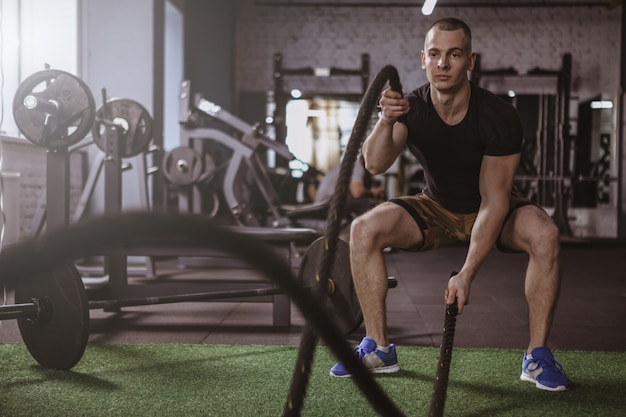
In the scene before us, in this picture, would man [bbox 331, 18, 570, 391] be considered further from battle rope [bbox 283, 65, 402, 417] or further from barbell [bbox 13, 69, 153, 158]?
barbell [bbox 13, 69, 153, 158]

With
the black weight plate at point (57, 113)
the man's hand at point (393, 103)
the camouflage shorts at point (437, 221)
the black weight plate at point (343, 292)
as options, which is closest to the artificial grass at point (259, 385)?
the black weight plate at point (343, 292)

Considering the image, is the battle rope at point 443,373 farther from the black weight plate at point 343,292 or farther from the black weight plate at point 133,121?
the black weight plate at point 133,121

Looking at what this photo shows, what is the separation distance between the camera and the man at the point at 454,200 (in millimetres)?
1736

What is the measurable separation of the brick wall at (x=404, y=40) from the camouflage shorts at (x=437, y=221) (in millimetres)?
7126

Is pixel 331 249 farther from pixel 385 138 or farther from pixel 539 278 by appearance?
pixel 539 278

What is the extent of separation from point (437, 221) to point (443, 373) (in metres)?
0.64

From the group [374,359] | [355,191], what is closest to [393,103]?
[374,359]

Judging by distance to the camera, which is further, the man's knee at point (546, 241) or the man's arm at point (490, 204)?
the man's knee at point (546, 241)

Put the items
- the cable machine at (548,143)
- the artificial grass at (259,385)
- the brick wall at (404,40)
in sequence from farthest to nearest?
the brick wall at (404,40) → the cable machine at (548,143) → the artificial grass at (259,385)

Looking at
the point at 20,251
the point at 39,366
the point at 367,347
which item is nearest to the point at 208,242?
the point at 20,251

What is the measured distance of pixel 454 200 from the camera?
6.42ft

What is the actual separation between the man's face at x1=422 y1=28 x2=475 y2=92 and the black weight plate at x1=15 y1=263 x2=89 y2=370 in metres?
1.19

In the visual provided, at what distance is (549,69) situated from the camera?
8773mm

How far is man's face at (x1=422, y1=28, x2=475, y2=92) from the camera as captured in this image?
1.72 meters
